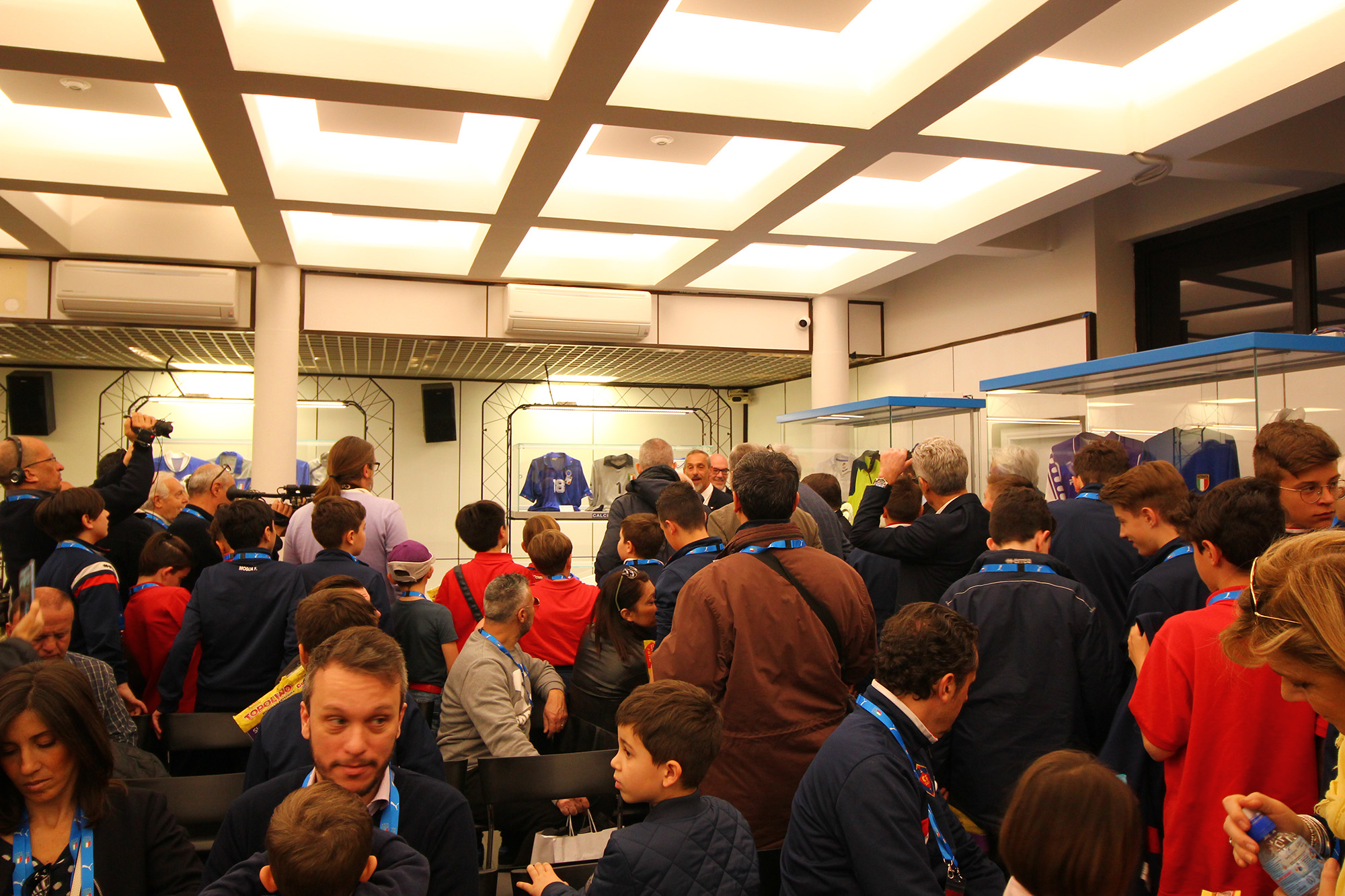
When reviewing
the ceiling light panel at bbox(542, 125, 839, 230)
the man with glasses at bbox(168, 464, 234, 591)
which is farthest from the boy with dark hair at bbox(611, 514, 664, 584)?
the ceiling light panel at bbox(542, 125, 839, 230)

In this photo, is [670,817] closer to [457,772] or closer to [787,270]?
[457,772]

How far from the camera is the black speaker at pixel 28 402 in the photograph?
933 cm

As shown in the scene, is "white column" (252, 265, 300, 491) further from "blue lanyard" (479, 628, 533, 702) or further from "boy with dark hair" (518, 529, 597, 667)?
"blue lanyard" (479, 628, 533, 702)

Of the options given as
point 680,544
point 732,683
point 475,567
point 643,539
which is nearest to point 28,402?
point 475,567

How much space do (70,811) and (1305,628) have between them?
6.70ft

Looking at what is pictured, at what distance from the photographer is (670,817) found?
6.02 feet

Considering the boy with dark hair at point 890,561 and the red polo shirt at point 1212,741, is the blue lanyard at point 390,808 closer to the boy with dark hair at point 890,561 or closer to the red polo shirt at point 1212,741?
the red polo shirt at point 1212,741

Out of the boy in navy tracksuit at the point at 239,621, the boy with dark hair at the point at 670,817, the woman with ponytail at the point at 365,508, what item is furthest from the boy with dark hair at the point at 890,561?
the boy in navy tracksuit at the point at 239,621

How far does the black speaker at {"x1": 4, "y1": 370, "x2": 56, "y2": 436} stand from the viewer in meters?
9.33

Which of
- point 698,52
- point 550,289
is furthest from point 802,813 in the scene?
point 550,289

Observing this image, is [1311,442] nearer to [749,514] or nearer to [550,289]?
[749,514]

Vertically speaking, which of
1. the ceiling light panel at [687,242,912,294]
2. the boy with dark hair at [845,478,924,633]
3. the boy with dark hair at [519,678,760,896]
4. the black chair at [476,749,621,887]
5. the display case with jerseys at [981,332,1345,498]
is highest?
the ceiling light panel at [687,242,912,294]

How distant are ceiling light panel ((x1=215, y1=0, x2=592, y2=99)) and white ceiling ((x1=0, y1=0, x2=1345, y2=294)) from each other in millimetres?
11

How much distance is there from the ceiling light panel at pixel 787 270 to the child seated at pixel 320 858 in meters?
6.55
